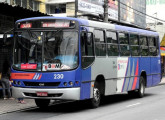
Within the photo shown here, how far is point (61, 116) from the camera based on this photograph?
12734 mm

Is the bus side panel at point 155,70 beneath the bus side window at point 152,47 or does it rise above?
beneath

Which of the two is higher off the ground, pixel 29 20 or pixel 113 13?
pixel 113 13

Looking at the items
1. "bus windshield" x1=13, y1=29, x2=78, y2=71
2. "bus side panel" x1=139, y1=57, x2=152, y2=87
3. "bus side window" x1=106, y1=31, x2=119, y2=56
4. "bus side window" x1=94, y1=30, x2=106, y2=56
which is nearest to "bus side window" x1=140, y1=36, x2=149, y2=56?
"bus side panel" x1=139, y1=57, x2=152, y2=87

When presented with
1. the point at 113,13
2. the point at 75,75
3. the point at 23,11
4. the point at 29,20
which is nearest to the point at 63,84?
the point at 75,75

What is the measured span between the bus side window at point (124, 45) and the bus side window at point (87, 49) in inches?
115

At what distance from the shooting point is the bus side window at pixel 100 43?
49.6 feet

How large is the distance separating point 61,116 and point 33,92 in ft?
4.65

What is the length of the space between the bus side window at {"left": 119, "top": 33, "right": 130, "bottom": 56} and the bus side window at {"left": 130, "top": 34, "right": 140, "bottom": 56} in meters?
0.48

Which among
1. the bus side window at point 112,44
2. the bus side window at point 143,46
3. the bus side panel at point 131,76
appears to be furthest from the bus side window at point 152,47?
the bus side window at point 112,44

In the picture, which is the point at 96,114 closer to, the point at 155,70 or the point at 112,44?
the point at 112,44

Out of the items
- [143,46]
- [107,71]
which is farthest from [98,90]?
[143,46]

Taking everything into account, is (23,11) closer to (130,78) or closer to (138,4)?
(130,78)

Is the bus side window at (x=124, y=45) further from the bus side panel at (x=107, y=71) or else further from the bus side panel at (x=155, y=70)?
the bus side panel at (x=155, y=70)

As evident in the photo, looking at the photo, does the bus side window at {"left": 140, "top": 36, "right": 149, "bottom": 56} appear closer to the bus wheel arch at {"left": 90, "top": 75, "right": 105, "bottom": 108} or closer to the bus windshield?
the bus wheel arch at {"left": 90, "top": 75, "right": 105, "bottom": 108}
